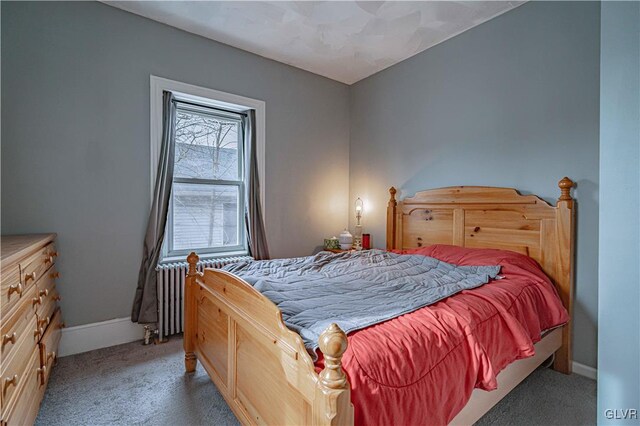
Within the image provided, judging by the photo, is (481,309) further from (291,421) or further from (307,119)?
(307,119)

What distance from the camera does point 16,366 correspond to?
1296 mm

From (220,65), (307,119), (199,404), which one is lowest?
(199,404)

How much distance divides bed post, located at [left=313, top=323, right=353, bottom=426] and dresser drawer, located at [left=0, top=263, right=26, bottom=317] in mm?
1249

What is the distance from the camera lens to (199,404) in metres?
1.83

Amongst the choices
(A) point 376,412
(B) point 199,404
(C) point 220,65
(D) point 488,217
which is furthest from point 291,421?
(C) point 220,65

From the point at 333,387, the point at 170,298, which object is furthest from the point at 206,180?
the point at 333,387

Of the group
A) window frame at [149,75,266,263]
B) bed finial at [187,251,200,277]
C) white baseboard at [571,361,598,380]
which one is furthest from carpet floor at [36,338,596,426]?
window frame at [149,75,266,263]

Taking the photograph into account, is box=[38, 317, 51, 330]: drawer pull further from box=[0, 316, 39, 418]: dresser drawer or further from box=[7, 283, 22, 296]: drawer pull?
box=[7, 283, 22, 296]: drawer pull

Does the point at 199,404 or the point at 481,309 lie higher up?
the point at 481,309

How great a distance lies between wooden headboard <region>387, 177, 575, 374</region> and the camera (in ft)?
7.22

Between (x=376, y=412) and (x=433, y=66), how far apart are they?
3.17 m

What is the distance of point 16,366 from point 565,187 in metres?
3.24

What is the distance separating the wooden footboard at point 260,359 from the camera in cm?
90

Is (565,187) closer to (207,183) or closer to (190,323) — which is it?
(190,323)
